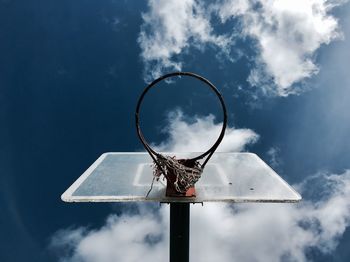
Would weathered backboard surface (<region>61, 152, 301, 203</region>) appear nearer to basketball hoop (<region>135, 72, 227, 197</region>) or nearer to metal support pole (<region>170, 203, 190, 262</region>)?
basketball hoop (<region>135, 72, 227, 197</region>)

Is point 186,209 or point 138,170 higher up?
point 138,170

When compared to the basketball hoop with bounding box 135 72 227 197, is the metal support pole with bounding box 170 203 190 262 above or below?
below

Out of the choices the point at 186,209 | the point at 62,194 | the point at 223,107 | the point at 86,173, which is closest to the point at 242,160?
the point at 186,209

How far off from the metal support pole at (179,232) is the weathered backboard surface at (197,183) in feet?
0.97

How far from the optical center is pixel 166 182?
3148 mm

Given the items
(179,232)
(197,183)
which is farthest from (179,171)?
(179,232)

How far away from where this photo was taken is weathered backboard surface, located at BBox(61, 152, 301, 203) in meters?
2.99

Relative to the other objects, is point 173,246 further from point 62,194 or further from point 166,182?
point 62,194

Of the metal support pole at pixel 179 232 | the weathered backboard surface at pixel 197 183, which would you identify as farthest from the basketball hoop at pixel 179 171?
the metal support pole at pixel 179 232

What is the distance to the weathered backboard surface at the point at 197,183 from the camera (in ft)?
9.81

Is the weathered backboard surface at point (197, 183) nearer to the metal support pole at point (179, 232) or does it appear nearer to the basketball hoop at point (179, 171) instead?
the basketball hoop at point (179, 171)

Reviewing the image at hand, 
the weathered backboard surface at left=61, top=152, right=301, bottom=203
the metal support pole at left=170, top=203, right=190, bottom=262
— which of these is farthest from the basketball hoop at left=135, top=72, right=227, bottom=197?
the metal support pole at left=170, top=203, right=190, bottom=262

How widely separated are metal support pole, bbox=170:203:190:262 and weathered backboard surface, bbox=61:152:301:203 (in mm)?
294

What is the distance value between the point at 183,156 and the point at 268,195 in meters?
1.16
